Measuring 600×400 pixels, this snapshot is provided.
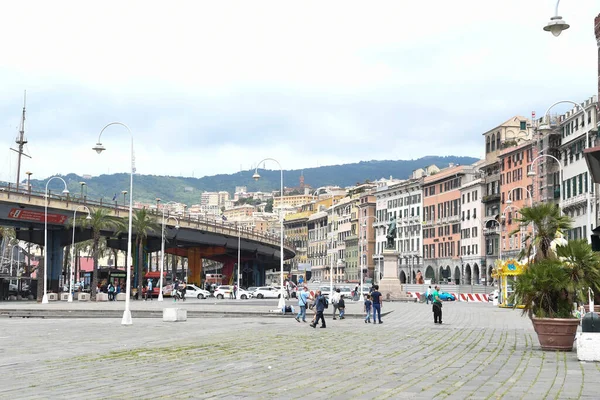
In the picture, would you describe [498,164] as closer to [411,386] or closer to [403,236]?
[403,236]

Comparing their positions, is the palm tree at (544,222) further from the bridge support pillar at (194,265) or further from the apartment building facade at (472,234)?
the bridge support pillar at (194,265)

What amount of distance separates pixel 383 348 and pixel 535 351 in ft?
12.6

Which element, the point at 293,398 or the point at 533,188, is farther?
the point at 533,188

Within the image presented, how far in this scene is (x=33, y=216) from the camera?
78.4 meters

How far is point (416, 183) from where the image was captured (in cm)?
15162

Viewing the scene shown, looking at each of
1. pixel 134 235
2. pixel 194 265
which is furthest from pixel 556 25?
pixel 194 265

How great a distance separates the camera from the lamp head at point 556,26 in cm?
2112

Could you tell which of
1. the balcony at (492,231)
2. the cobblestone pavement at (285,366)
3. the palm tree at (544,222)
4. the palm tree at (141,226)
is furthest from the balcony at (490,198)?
the palm tree at (544,222)

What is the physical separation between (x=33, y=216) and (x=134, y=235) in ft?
94.5

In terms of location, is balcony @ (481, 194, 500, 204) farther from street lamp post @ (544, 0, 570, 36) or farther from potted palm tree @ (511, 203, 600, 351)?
street lamp post @ (544, 0, 570, 36)

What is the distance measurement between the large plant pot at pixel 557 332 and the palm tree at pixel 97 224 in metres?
64.4

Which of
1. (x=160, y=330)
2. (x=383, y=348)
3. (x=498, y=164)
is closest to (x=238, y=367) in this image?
(x=383, y=348)

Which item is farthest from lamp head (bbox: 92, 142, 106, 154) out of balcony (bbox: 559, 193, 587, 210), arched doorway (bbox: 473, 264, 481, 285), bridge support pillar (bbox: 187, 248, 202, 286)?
arched doorway (bbox: 473, 264, 481, 285)

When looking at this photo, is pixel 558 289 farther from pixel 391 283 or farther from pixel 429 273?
pixel 429 273
